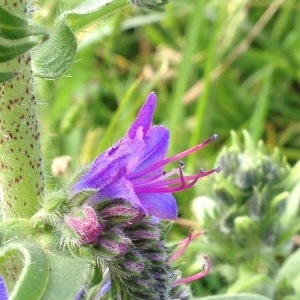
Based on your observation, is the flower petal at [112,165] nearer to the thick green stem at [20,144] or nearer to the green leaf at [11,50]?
the thick green stem at [20,144]

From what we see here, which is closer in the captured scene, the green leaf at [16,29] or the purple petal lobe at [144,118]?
the green leaf at [16,29]

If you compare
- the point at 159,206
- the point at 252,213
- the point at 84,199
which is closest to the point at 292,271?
the point at 252,213

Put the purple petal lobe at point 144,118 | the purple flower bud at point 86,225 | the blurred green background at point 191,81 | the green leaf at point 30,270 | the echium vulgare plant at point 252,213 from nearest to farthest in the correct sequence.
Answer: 1. the green leaf at point 30,270
2. the purple flower bud at point 86,225
3. the purple petal lobe at point 144,118
4. the echium vulgare plant at point 252,213
5. the blurred green background at point 191,81

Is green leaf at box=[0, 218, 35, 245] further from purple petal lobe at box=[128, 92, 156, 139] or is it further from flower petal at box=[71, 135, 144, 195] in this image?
purple petal lobe at box=[128, 92, 156, 139]

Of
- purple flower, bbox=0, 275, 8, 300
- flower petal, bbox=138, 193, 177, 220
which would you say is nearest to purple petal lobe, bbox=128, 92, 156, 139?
flower petal, bbox=138, 193, 177, 220

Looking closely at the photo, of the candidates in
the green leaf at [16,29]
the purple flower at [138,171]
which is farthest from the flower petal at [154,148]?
the green leaf at [16,29]

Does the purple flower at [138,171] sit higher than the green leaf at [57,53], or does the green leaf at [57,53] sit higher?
the green leaf at [57,53]

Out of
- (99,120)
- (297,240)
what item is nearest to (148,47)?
(99,120)
